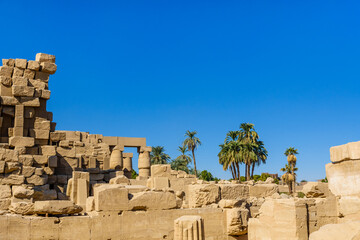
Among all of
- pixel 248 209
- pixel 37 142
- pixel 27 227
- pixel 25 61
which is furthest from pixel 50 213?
pixel 25 61

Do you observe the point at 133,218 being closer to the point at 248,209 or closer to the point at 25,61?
the point at 248,209

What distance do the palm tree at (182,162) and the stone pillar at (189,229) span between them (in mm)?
33727

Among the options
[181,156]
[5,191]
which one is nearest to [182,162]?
[181,156]

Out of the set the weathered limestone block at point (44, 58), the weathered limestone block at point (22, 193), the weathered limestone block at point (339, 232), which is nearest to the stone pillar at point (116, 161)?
Answer: the weathered limestone block at point (44, 58)

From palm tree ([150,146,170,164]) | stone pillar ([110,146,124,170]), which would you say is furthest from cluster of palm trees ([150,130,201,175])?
stone pillar ([110,146,124,170])

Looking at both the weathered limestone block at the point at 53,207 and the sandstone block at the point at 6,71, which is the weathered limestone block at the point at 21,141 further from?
the weathered limestone block at the point at 53,207

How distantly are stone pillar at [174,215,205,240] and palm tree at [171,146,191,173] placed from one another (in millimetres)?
33727

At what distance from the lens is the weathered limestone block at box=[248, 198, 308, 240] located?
23.6 feet

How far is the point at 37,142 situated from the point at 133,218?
24.9 ft

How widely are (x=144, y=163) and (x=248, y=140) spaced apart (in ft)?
62.2

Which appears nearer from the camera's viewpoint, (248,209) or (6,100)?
(248,209)

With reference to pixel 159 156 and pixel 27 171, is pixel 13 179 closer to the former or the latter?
pixel 27 171

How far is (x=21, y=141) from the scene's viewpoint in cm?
1384

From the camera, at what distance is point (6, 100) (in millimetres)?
14047
